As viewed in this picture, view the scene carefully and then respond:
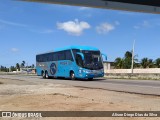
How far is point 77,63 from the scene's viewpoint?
3269 centimetres

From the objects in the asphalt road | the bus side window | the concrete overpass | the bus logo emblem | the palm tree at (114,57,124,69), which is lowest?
the asphalt road

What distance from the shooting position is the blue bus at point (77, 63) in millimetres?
32219

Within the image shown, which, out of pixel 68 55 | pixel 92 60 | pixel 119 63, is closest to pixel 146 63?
pixel 119 63

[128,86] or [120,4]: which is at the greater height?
[120,4]

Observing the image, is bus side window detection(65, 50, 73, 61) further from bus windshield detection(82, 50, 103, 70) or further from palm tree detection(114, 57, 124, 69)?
palm tree detection(114, 57, 124, 69)

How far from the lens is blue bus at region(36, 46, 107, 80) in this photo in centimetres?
3222

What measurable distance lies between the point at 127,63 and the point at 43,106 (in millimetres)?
87263

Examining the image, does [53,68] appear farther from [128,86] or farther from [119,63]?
[119,63]

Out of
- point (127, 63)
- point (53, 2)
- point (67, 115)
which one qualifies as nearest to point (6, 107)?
point (67, 115)

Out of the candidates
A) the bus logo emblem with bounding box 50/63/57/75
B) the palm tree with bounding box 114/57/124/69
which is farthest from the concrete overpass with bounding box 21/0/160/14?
the palm tree with bounding box 114/57/124/69

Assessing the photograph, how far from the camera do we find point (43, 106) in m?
11.6

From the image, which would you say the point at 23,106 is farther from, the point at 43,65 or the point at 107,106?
the point at 43,65

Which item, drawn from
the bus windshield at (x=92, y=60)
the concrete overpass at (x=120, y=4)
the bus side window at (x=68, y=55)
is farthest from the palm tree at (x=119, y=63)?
the concrete overpass at (x=120, y=4)

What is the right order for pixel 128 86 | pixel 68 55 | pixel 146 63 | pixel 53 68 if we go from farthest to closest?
1. pixel 146 63
2. pixel 53 68
3. pixel 68 55
4. pixel 128 86
